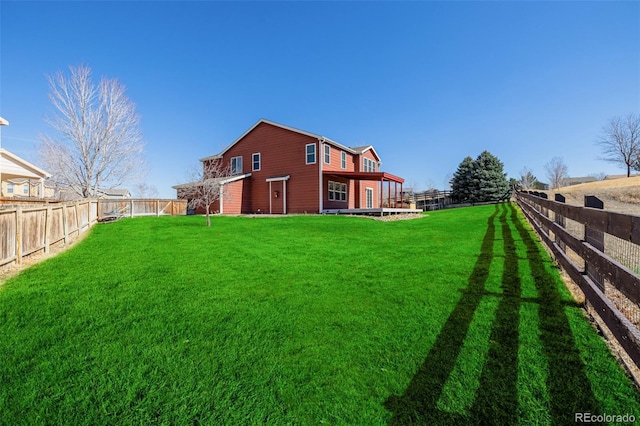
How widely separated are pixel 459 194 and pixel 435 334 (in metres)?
37.9

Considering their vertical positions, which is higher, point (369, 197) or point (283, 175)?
point (283, 175)

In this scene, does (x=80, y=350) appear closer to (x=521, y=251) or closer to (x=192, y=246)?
(x=192, y=246)

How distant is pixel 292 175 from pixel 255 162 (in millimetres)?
4037

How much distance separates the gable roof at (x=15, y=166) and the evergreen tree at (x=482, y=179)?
41.2 metres

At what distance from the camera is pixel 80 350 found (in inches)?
113

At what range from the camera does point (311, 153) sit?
802 inches

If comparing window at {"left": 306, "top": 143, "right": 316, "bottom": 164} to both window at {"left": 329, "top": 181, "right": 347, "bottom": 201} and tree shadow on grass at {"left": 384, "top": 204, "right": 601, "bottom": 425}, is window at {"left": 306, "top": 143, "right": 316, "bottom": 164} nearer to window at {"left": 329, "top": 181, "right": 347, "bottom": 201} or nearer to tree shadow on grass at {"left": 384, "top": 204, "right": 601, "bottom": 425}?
window at {"left": 329, "top": 181, "right": 347, "bottom": 201}

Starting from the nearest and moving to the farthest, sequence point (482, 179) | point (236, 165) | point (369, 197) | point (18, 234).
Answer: point (18, 234)
point (236, 165)
point (369, 197)
point (482, 179)

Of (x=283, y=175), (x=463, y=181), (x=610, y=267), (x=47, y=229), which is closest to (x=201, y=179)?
(x=283, y=175)

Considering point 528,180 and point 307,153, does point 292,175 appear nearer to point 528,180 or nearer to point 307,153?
point 307,153

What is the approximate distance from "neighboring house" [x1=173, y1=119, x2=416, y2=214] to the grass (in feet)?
48.1

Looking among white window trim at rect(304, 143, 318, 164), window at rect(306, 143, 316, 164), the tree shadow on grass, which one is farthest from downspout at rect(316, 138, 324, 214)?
the tree shadow on grass

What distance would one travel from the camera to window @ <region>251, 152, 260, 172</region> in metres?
23.1

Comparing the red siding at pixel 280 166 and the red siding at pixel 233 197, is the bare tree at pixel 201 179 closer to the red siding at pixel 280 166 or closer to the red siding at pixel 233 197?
the red siding at pixel 233 197
